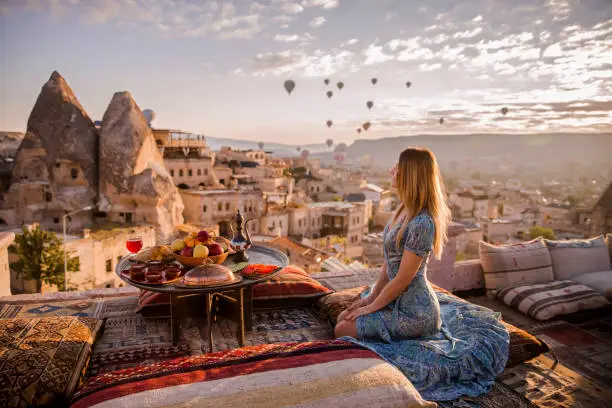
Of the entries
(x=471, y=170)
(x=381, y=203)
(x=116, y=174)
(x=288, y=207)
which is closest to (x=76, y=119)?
(x=116, y=174)

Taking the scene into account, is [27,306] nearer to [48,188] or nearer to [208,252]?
[208,252]

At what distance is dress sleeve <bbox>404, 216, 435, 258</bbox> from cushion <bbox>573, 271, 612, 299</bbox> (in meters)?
3.36

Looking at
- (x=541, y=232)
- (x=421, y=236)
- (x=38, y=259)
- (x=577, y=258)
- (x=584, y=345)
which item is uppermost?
(x=421, y=236)

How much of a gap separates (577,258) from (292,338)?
173 inches

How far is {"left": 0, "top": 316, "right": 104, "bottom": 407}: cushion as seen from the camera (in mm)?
2793

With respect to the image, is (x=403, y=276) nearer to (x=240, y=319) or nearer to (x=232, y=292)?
(x=240, y=319)

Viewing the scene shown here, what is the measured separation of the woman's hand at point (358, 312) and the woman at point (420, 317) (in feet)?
0.04

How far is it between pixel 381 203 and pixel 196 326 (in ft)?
173

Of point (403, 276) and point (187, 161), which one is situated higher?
point (187, 161)

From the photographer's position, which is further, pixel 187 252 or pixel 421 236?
pixel 187 252

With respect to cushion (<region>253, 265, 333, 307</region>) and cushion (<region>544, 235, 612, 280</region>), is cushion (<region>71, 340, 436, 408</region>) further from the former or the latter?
cushion (<region>544, 235, 612, 280</region>)

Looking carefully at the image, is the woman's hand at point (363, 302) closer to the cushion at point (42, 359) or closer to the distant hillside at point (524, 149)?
the cushion at point (42, 359)

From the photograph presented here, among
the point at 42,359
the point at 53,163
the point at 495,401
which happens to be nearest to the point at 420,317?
the point at 495,401

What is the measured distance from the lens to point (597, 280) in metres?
5.75
